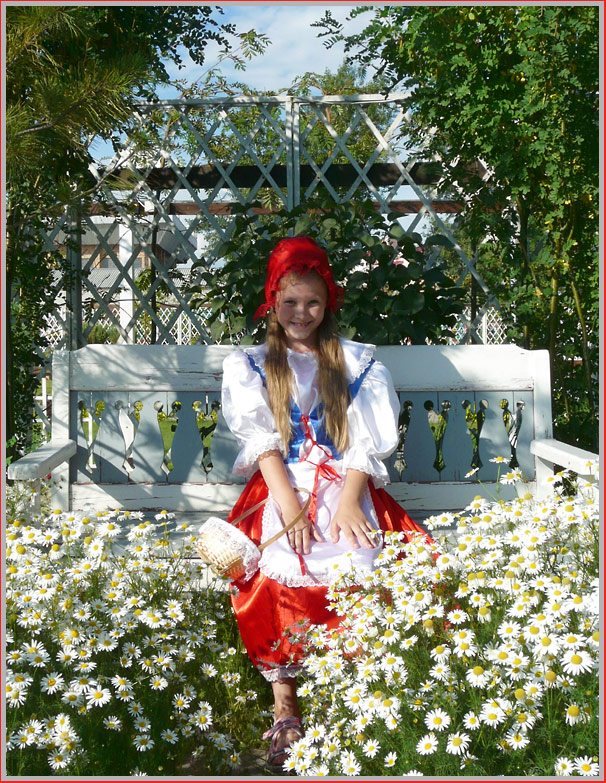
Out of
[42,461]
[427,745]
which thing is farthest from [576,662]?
[42,461]

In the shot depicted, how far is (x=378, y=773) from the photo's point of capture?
1395mm

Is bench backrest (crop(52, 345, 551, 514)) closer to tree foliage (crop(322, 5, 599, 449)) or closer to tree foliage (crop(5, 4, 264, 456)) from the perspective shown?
tree foliage (crop(5, 4, 264, 456))

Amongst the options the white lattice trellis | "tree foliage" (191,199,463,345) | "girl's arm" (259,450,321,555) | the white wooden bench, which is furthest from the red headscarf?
the white lattice trellis

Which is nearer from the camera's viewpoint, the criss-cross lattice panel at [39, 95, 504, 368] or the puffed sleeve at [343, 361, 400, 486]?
the puffed sleeve at [343, 361, 400, 486]

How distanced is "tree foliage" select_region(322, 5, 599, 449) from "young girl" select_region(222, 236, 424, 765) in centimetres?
147

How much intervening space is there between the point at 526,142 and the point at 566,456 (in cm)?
165

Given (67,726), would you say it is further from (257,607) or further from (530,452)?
(530,452)

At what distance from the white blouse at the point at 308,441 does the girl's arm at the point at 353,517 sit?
0.02m

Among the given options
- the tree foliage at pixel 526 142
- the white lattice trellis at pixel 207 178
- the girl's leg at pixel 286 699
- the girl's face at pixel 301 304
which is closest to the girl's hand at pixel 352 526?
the girl's leg at pixel 286 699

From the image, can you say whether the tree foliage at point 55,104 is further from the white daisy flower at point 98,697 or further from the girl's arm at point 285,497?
the white daisy flower at point 98,697

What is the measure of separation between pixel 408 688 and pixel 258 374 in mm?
1120

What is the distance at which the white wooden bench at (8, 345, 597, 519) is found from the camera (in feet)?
8.36

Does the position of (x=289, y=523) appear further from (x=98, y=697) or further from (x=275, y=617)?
(x=98, y=697)

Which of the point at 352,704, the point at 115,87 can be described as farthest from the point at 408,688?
the point at 115,87
